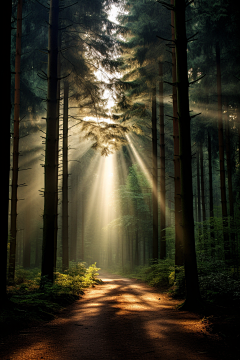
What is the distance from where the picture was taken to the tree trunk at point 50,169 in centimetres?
831

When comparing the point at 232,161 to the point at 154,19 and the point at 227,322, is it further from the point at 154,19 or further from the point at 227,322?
the point at 227,322

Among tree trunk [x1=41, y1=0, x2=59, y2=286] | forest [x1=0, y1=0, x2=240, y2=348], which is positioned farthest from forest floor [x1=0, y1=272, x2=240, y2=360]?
tree trunk [x1=41, y1=0, x2=59, y2=286]

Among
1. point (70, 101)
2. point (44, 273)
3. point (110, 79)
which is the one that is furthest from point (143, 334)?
point (70, 101)

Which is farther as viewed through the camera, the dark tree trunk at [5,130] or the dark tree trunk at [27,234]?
the dark tree trunk at [27,234]

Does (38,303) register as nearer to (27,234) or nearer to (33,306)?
(33,306)

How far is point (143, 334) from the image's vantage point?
3.92 metres

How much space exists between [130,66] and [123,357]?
14551 millimetres

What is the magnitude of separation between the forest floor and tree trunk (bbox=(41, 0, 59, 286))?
3.24 metres

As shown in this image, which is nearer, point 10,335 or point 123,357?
point 123,357

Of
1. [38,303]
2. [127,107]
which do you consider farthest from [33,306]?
[127,107]

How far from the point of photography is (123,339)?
3.71 metres

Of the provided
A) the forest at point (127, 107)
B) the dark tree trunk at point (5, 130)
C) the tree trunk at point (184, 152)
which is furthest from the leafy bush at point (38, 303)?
the tree trunk at point (184, 152)

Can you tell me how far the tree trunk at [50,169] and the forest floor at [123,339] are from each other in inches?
127

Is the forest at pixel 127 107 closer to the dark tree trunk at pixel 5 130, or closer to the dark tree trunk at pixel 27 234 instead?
the dark tree trunk at pixel 5 130
